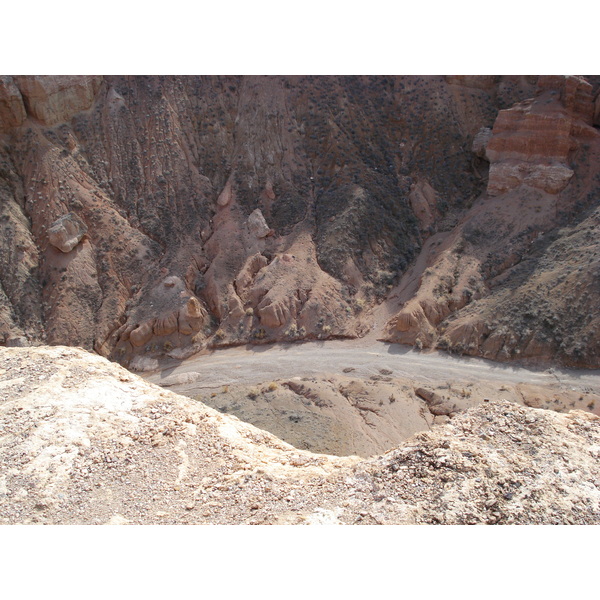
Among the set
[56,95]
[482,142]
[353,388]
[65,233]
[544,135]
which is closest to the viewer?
[353,388]

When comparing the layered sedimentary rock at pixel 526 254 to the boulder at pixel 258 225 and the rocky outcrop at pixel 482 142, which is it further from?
the boulder at pixel 258 225

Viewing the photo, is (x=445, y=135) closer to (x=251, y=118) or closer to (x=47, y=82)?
(x=251, y=118)

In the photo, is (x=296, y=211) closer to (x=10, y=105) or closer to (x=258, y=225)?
(x=258, y=225)

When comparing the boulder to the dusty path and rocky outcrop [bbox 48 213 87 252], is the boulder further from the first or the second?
rocky outcrop [bbox 48 213 87 252]

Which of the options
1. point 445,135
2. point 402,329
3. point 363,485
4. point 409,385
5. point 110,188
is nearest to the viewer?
point 363,485

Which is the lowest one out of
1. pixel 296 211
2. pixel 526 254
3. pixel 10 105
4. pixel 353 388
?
pixel 353 388

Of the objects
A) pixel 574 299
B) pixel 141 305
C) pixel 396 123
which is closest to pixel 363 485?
pixel 574 299

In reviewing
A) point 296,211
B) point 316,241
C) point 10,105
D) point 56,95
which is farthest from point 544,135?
point 10,105

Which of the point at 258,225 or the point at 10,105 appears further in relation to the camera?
the point at 258,225
